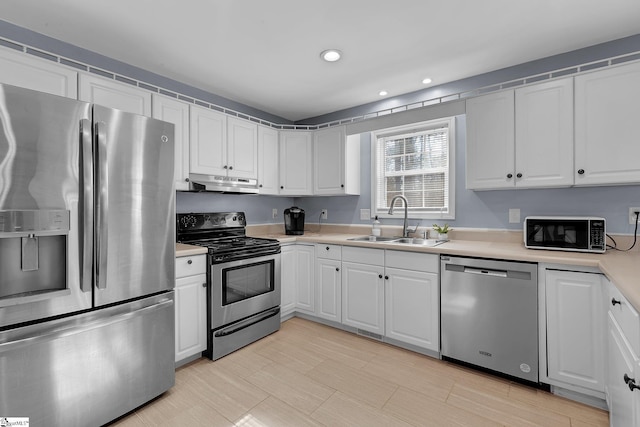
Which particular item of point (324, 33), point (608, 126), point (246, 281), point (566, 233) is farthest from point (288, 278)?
point (608, 126)

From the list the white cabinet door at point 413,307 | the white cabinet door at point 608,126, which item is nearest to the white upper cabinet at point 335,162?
the white cabinet door at point 413,307

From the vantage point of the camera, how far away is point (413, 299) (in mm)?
2492

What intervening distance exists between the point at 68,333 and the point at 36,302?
22cm

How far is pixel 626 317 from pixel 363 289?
5.90 feet

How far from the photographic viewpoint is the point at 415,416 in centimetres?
176

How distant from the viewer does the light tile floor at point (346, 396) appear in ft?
5.69

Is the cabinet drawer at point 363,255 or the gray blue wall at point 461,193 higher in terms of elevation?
the gray blue wall at point 461,193

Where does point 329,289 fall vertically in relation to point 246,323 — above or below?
above

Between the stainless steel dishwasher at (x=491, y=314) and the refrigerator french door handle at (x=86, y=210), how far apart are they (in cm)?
233

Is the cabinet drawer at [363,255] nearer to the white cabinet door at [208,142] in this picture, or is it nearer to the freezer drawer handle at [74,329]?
the white cabinet door at [208,142]

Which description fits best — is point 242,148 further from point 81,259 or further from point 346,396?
point 346,396

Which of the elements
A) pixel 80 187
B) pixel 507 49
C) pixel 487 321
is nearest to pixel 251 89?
pixel 80 187

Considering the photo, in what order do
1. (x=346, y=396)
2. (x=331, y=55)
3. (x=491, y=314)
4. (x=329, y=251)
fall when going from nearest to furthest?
(x=346, y=396)
(x=491, y=314)
(x=331, y=55)
(x=329, y=251)

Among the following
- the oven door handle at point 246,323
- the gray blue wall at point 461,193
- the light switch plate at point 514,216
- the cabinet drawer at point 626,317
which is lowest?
the oven door handle at point 246,323
